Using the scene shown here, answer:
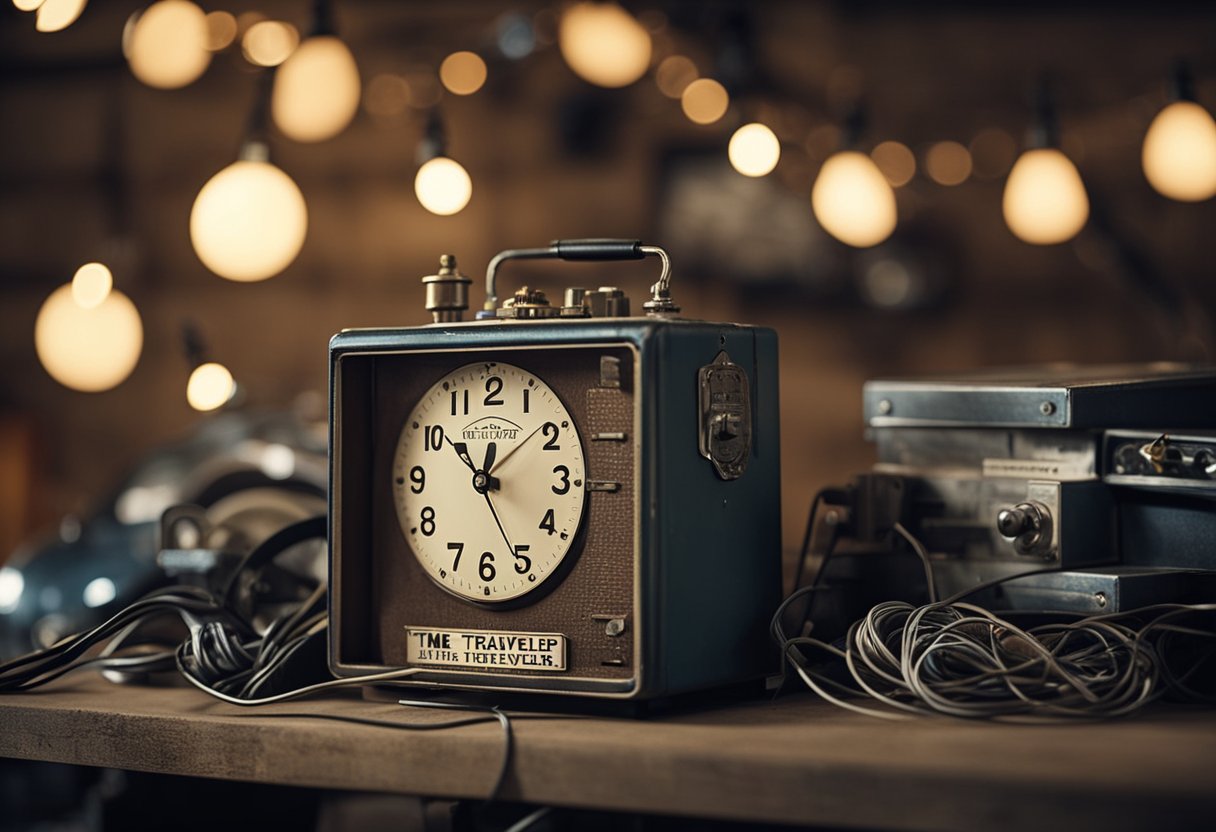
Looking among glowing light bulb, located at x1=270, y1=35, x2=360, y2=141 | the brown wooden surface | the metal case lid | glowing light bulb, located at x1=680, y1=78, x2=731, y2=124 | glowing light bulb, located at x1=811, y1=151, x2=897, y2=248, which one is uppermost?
glowing light bulb, located at x1=680, y1=78, x2=731, y2=124

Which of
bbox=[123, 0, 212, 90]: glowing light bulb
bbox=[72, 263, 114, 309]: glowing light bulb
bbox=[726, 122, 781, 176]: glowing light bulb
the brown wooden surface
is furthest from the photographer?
bbox=[123, 0, 212, 90]: glowing light bulb

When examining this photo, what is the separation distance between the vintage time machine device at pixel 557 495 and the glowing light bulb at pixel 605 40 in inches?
79.0

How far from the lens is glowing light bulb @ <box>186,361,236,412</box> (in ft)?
5.79

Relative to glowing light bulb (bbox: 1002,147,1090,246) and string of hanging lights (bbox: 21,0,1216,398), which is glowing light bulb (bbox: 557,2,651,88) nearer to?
string of hanging lights (bbox: 21,0,1216,398)

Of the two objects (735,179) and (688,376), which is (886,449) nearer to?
(688,376)

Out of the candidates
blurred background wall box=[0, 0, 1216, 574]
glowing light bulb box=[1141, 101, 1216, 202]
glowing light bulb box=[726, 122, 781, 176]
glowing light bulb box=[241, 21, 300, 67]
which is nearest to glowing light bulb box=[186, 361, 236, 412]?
glowing light bulb box=[726, 122, 781, 176]

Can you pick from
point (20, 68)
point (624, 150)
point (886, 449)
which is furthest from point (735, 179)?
point (886, 449)

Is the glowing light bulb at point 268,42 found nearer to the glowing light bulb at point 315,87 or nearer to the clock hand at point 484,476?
the glowing light bulb at point 315,87

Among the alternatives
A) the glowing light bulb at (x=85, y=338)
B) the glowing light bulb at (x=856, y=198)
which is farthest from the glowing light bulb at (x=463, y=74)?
the glowing light bulb at (x=85, y=338)

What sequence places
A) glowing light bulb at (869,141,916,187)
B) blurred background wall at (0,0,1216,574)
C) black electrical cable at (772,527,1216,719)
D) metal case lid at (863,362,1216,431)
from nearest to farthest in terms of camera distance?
1. black electrical cable at (772,527,1216,719)
2. metal case lid at (863,362,1216,431)
3. blurred background wall at (0,0,1216,574)
4. glowing light bulb at (869,141,916,187)

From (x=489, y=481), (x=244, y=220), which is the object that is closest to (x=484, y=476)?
(x=489, y=481)

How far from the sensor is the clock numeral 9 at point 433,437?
4.34 ft

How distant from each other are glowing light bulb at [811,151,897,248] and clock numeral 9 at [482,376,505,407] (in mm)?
1884

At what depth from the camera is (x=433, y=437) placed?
52.3 inches
